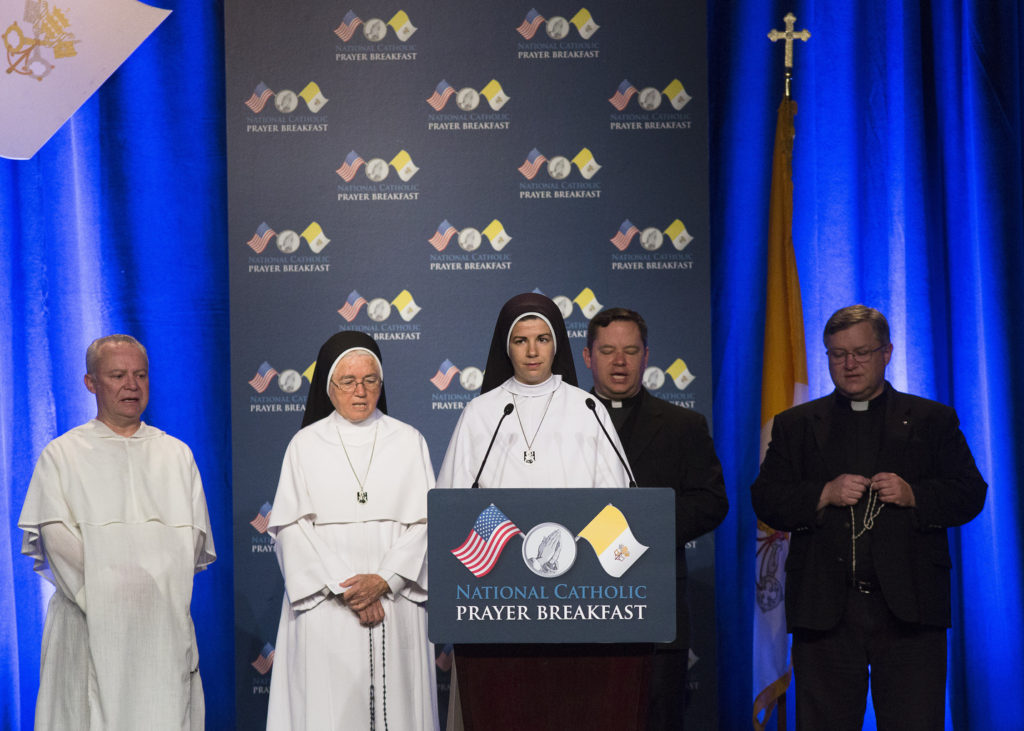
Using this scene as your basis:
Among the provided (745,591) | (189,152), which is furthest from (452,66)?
(745,591)

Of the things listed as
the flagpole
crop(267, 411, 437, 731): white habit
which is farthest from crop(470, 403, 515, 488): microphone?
the flagpole

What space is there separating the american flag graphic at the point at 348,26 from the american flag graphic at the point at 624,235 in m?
1.72

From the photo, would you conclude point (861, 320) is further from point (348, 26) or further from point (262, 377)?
point (348, 26)

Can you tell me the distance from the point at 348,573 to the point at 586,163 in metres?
2.57

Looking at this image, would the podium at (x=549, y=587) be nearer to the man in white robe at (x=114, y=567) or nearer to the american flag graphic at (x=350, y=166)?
the man in white robe at (x=114, y=567)

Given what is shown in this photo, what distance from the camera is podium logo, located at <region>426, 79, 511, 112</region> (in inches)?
226

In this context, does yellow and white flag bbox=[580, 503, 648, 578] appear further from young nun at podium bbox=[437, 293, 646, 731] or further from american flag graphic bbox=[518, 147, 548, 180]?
american flag graphic bbox=[518, 147, 548, 180]

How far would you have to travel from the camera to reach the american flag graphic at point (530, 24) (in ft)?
18.9

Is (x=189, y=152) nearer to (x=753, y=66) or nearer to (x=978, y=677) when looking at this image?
(x=753, y=66)

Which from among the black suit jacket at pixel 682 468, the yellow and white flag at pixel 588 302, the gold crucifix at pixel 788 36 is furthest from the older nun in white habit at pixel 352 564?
the gold crucifix at pixel 788 36

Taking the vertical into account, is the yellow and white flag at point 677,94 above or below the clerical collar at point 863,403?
above

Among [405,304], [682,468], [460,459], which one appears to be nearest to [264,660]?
[405,304]

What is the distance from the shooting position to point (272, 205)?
571 cm

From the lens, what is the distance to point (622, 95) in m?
5.73
